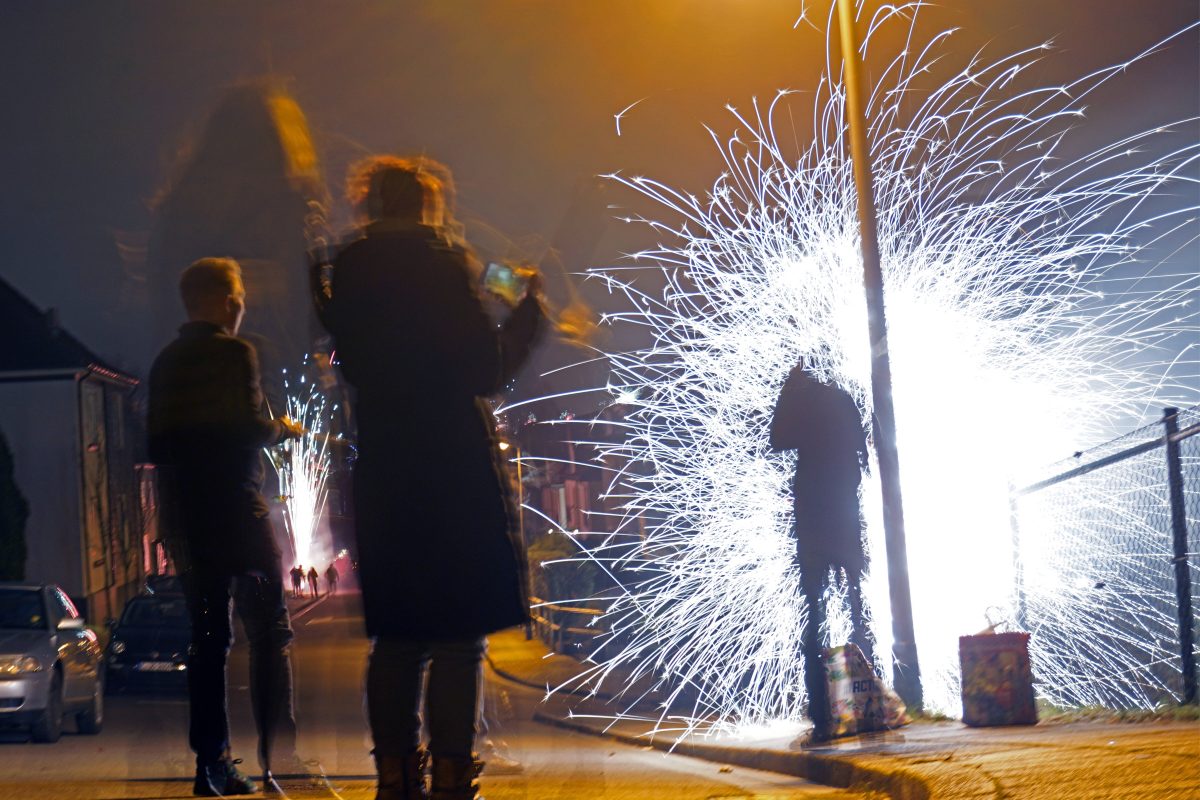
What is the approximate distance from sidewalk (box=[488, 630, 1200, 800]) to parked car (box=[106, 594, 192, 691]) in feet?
31.0

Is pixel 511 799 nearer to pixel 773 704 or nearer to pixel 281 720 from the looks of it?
pixel 281 720

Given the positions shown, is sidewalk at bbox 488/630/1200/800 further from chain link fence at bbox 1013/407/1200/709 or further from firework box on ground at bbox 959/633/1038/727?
chain link fence at bbox 1013/407/1200/709

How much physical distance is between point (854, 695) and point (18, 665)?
6955 mm

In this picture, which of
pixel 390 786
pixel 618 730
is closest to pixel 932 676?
pixel 618 730

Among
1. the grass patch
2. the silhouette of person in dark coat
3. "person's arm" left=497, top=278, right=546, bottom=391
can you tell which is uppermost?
"person's arm" left=497, top=278, right=546, bottom=391

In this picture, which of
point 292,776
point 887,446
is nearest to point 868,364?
point 887,446

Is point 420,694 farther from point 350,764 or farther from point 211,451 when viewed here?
point 350,764

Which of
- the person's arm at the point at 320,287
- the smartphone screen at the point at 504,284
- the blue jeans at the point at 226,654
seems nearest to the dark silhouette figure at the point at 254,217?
the blue jeans at the point at 226,654

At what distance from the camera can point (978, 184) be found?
925 cm

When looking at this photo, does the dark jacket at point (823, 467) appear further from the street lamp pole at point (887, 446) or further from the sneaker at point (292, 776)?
the sneaker at point (292, 776)

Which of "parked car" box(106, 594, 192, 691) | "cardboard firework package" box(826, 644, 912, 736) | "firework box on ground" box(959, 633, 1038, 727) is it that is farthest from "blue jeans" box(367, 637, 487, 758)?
"parked car" box(106, 594, 192, 691)

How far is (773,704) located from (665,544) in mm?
1274

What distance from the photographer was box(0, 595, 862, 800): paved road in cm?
550

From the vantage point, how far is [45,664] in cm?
1088
